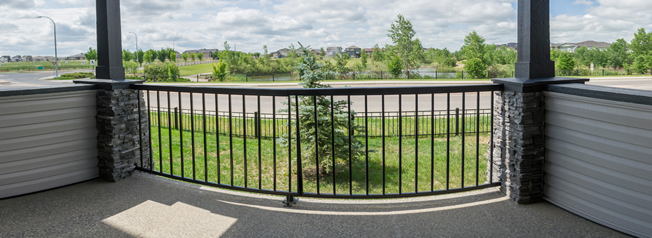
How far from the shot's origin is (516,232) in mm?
2025

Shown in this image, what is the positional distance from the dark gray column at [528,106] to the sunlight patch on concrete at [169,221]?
1.86m

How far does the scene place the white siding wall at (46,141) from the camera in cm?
262

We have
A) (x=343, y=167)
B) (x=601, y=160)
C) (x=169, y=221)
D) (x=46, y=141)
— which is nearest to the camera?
(x=601, y=160)

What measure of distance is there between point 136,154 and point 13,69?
1174 cm

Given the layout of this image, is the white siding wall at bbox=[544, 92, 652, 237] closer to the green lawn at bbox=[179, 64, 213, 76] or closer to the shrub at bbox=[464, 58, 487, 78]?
the shrub at bbox=[464, 58, 487, 78]

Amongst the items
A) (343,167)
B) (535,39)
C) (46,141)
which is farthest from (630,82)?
(46,141)

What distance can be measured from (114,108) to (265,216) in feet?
5.48

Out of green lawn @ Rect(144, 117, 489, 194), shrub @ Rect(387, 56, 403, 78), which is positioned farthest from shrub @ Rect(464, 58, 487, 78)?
green lawn @ Rect(144, 117, 489, 194)

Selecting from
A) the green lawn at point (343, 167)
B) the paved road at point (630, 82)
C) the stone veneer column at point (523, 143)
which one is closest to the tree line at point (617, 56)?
the paved road at point (630, 82)

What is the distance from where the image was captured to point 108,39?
308 cm

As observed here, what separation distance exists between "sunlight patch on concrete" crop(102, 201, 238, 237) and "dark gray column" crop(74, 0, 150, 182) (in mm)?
796

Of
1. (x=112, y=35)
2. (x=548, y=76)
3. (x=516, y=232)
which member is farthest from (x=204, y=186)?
(x=548, y=76)

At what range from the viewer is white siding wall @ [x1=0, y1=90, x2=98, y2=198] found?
2.62m

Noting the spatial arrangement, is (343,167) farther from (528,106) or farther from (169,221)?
(169,221)
